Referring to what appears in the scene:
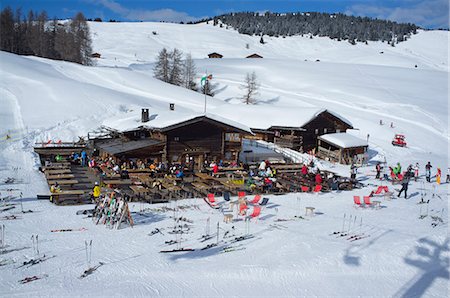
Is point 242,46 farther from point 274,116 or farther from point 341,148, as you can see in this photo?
point 341,148

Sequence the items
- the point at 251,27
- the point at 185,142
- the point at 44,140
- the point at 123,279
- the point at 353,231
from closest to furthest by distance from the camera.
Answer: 1. the point at 123,279
2. the point at 353,231
3. the point at 185,142
4. the point at 44,140
5. the point at 251,27

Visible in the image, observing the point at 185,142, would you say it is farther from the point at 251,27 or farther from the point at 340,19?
the point at 340,19

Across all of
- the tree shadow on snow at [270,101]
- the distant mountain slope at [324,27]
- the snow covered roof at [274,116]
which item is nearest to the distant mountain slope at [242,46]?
the distant mountain slope at [324,27]

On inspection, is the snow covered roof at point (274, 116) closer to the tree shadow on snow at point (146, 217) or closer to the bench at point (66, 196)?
the bench at point (66, 196)

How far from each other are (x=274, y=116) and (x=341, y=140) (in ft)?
21.5

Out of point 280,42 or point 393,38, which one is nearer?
point 280,42

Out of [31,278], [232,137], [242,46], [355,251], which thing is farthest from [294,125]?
[242,46]

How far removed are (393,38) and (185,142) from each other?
161 meters

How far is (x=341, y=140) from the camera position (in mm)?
36562

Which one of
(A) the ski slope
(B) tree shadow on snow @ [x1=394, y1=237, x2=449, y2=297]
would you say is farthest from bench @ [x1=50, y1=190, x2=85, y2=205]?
(B) tree shadow on snow @ [x1=394, y1=237, x2=449, y2=297]

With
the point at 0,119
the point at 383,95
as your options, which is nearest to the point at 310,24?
the point at 383,95

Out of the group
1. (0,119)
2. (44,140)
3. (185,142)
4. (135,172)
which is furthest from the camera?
(0,119)

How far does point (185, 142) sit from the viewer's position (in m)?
29.5

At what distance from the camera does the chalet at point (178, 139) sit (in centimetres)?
2850
